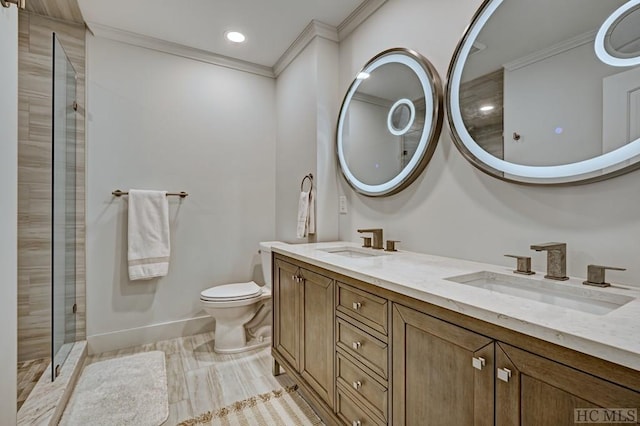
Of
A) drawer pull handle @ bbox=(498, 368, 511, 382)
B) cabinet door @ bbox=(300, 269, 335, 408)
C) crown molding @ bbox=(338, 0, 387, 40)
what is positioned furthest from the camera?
crown molding @ bbox=(338, 0, 387, 40)

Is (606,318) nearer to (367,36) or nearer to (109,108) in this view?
(367,36)

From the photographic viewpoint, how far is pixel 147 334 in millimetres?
2533

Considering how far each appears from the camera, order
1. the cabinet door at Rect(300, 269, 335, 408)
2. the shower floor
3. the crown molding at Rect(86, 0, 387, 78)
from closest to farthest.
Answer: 1. the cabinet door at Rect(300, 269, 335, 408)
2. the shower floor
3. the crown molding at Rect(86, 0, 387, 78)

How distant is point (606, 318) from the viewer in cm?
70

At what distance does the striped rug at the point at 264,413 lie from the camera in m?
1.61

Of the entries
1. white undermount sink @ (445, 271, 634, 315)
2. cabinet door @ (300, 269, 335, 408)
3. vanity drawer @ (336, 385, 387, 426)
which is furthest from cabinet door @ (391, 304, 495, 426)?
cabinet door @ (300, 269, 335, 408)

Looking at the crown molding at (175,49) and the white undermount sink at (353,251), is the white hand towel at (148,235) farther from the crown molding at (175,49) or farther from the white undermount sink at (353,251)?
the white undermount sink at (353,251)

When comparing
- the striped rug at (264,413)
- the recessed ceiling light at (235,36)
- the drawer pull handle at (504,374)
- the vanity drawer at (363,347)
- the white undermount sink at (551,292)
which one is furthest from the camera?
the recessed ceiling light at (235,36)

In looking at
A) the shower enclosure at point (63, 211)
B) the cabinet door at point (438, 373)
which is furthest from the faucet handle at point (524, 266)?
the shower enclosure at point (63, 211)

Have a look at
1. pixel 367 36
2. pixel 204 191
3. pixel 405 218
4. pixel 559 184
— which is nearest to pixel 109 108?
pixel 204 191

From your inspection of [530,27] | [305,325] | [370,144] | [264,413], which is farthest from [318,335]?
[530,27]

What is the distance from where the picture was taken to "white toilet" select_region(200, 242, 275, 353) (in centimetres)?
233

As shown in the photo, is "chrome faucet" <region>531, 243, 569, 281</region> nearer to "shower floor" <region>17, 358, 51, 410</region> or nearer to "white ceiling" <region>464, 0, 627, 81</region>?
"white ceiling" <region>464, 0, 627, 81</region>

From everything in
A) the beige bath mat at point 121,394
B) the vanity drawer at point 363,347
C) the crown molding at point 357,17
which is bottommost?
the beige bath mat at point 121,394
